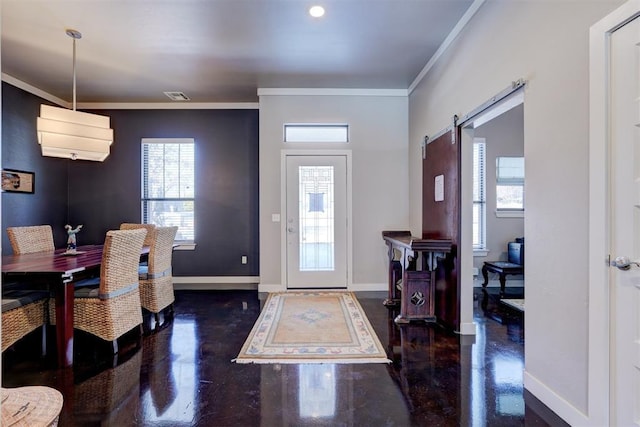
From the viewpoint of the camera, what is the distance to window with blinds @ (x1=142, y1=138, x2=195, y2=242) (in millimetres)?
5582

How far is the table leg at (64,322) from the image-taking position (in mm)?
2711

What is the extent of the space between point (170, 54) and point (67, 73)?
5.13 feet

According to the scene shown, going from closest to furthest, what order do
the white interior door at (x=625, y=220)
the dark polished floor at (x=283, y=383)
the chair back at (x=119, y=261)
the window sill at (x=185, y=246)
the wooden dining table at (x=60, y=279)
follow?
1. the white interior door at (x=625, y=220)
2. the dark polished floor at (x=283, y=383)
3. the wooden dining table at (x=60, y=279)
4. the chair back at (x=119, y=261)
5. the window sill at (x=185, y=246)

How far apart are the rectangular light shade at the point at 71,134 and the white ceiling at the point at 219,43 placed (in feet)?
2.94

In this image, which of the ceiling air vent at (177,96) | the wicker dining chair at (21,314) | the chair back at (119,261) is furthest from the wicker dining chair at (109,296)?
the ceiling air vent at (177,96)

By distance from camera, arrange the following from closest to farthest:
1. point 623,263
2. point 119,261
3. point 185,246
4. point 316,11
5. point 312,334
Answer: point 623,263 < point 119,261 < point 316,11 < point 312,334 < point 185,246

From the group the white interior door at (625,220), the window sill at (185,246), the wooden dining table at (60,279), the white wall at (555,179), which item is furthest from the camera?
the window sill at (185,246)

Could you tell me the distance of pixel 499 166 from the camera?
5281 mm

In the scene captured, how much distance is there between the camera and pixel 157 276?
3.71 meters

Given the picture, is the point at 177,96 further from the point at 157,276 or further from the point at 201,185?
the point at 157,276

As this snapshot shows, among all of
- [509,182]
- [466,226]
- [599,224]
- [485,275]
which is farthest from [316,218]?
[599,224]

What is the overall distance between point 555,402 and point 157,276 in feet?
11.5

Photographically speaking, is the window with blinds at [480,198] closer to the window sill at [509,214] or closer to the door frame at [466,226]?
the window sill at [509,214]

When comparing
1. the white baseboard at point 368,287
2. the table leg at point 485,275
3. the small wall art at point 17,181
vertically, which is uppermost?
the small wall art at point 17,181
